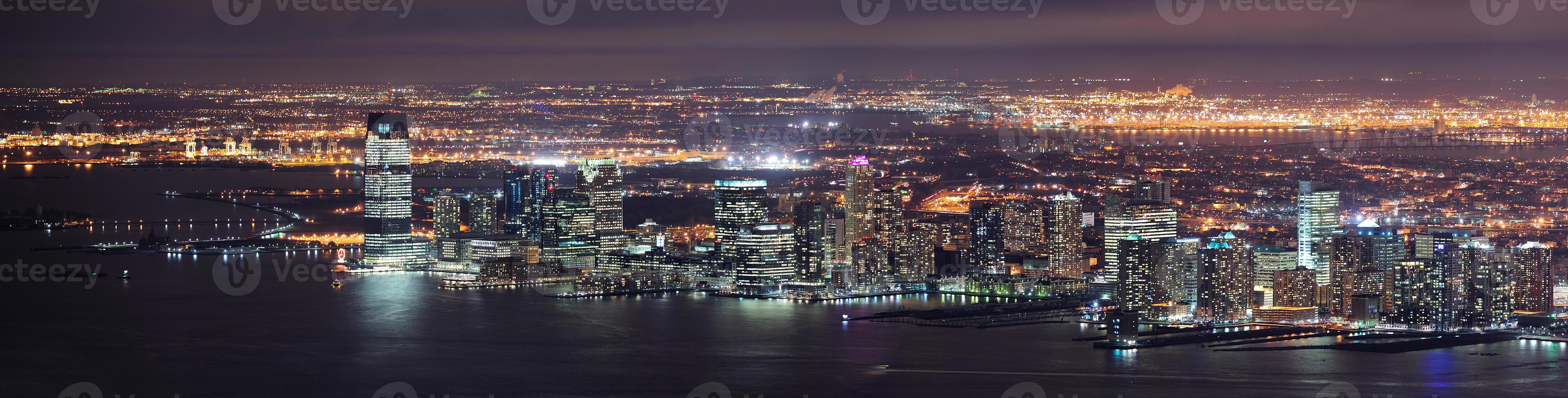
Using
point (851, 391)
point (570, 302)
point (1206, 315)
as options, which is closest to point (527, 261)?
point (570, 302)

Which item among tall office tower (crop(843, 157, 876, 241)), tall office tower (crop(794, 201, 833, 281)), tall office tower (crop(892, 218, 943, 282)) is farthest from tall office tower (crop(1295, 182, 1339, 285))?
tall office tower (crop(794, 201, 833, 281))

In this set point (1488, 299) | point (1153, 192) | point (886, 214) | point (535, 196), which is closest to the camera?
point (1488, 299)

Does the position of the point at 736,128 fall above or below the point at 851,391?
above

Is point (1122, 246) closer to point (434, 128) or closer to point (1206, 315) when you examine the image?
point (1206, 315)

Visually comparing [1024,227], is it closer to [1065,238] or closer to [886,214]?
[1065,238]

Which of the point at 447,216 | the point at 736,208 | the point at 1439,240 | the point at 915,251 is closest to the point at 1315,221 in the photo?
the point at 1439,240

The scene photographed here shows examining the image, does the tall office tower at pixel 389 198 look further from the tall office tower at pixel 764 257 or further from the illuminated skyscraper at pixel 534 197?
the tall office tower at pixel 764 257

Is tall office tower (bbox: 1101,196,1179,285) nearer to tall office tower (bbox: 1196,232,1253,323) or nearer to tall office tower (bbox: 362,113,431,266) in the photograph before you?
tall office tower (bbox: 1196,232,1253,323)

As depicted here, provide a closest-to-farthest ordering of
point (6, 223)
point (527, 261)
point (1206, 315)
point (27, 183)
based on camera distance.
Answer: point (1206, 315) < point (527, 261) < point (6, 223) < point (27, 183)
